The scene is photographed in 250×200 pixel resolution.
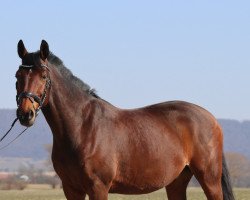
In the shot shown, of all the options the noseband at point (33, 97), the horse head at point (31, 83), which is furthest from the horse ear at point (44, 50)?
the noseband at point (33, 97)

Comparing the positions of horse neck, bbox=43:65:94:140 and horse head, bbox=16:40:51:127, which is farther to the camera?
horse neck, bbox=43:65:94:140

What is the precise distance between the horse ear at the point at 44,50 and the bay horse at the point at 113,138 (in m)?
0.01

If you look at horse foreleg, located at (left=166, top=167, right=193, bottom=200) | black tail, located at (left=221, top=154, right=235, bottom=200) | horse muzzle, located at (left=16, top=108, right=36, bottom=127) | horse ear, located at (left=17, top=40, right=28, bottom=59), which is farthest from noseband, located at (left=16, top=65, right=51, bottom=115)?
black tail, located at (left=221, top=154, right=235, bottom=200)

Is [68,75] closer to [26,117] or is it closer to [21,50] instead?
[21,50]

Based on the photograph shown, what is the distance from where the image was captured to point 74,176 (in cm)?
984

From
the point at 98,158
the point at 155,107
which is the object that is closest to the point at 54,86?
the point at 98,158

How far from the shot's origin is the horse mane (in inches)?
401

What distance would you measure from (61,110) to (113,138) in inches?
33.5

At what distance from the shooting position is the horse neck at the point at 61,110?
1004cm

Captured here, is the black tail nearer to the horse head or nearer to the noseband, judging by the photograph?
the horse head

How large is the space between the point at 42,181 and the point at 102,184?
87054 millimetres

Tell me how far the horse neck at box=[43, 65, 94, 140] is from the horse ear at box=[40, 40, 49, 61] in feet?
0.97

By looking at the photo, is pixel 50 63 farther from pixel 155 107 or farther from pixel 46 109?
pixel 155 107

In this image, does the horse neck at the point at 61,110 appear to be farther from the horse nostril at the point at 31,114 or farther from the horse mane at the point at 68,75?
the horse nostril at the point at 31,114
